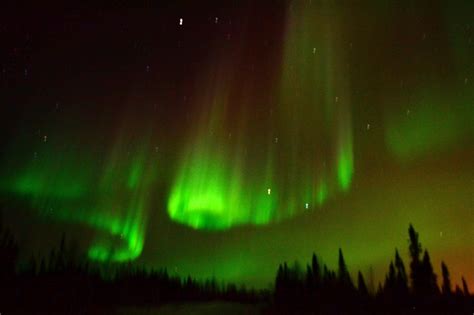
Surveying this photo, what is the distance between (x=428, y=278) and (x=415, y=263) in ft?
10.4

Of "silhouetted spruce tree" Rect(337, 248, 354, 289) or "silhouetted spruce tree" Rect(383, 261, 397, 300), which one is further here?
"silhouetted spruce tree" Rect(337, 248, 354, 289)

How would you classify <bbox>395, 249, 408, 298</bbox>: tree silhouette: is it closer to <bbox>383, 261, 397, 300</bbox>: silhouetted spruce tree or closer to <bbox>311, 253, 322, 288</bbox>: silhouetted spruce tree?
<bbox>383, 261, 397, 300</bbox>: silhouetted spruce tree

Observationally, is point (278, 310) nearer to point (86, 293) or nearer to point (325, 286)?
point (325, 286)

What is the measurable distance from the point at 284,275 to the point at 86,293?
46674 millimetres

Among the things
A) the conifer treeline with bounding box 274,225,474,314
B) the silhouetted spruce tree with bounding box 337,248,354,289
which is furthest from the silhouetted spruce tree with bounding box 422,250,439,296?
the silhouetted spruce tree with bounding box 337,248,354,289

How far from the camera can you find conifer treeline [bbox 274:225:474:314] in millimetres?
77438

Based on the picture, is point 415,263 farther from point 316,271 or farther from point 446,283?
point 316,271

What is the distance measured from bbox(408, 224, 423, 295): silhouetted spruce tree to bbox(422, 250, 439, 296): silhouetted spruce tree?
63 centimetres

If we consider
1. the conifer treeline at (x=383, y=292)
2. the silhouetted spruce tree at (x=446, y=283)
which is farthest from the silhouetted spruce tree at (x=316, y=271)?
the silhouetted spruce tree at (x=446, y=283)

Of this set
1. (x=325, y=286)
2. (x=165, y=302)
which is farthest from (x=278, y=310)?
(x=165, y=302)

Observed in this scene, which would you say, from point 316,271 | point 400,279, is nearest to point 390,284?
point 400,279

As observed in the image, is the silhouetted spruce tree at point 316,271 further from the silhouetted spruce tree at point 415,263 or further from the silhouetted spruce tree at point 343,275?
the silhouetted spruce tree at point 415,263

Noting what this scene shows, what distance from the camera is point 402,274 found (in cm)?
9281

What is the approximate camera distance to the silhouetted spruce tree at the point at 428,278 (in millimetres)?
80000
